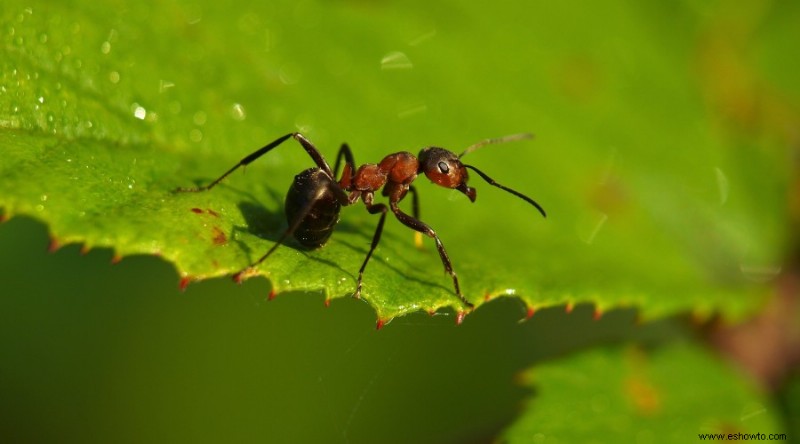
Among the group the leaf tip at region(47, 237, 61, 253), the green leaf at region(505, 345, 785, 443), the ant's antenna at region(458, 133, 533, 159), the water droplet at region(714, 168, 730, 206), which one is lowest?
the green leaf at region(505, 345, 785, 443)

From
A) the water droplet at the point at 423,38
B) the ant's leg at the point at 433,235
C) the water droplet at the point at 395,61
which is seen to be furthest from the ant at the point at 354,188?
the water droplet at the point at 423,38

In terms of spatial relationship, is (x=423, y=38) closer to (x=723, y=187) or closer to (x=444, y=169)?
(x=444, y=169)

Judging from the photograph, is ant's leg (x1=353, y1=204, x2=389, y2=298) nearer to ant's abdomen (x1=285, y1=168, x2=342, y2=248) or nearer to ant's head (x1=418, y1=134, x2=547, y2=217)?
ant's abdomen (x1=285, y1=168, x2=342, y2=248)

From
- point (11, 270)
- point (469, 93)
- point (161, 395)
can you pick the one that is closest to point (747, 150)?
point (469, 93)

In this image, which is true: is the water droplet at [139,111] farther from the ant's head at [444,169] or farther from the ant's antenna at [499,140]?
the ant's antenna at [499,140]

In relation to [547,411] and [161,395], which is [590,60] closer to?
[547,411]

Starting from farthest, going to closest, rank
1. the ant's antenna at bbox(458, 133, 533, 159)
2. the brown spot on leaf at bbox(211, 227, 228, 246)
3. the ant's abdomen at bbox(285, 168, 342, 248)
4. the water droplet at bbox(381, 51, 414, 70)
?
the water droplet at bbox(381, 51, 414, 70)
the ant's antenna at bbox(458, 133, 533, 159)
the ant's abdomen at bbox(285, 168, 342, 248)
the brown spot on leaf at bbox(211, 227, 228, 246)

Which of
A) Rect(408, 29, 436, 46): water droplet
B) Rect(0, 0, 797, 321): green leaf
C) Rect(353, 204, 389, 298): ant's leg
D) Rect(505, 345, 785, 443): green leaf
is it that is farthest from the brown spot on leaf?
Rect(408, 29, 436, 46): water droplet

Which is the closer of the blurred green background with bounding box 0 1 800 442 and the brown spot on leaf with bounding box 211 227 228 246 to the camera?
the brown spot on leaf with bounding box 211 227 228 246
